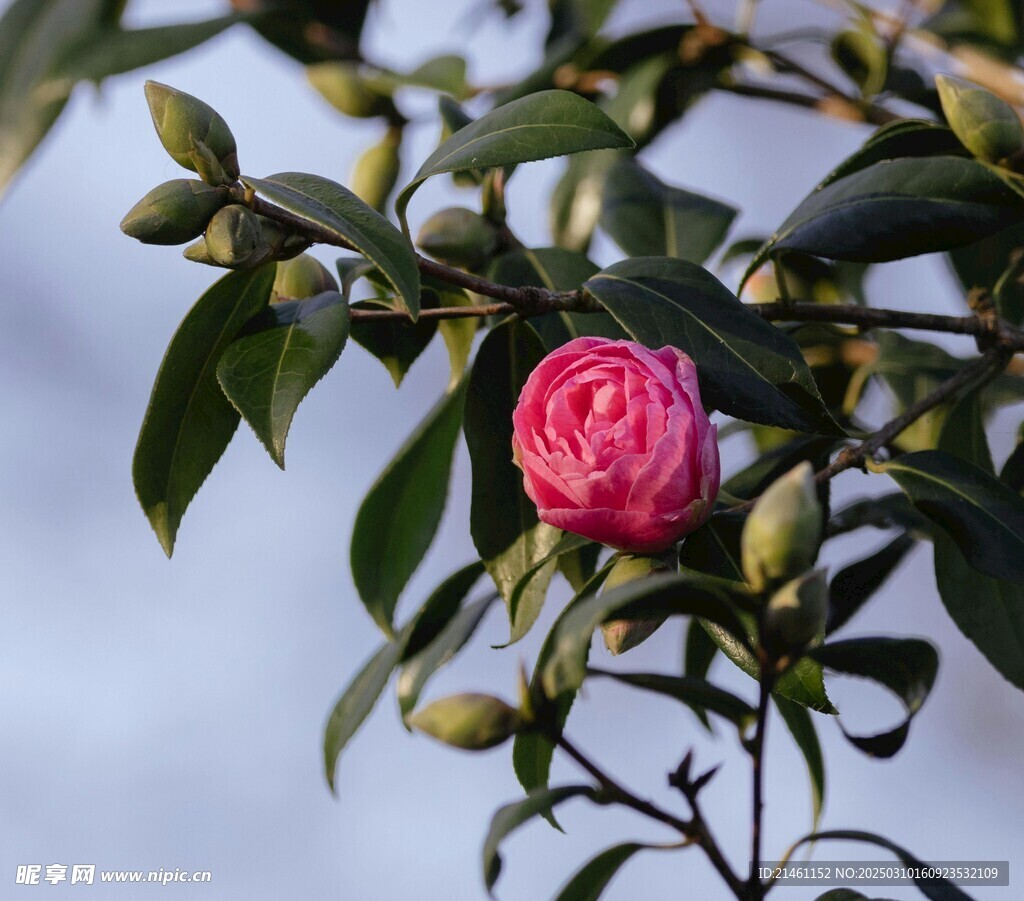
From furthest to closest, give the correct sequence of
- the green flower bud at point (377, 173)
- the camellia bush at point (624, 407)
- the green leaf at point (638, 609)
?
1. the green flower bud at point (377, 173)
2. the camellia bush at point (624, 407)
3. the green leaf at point (638, 609)

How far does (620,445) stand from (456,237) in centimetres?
25

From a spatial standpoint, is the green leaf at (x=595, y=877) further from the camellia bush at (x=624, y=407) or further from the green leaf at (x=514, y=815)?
the green leaf at (x=514, y=815)

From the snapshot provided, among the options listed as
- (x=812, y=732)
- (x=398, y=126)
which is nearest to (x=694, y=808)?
(x=812, y=732)

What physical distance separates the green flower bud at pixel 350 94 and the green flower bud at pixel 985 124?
72 centimetres

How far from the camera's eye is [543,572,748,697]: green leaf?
0.42m

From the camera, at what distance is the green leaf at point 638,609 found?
16.6 inches

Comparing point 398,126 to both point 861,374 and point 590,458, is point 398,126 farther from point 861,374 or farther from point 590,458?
point 590,458

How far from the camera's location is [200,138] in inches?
22.2

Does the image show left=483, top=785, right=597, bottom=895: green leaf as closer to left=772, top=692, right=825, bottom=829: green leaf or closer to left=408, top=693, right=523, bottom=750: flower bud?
left=408, top=693, right=523, bottom=750: flower bud

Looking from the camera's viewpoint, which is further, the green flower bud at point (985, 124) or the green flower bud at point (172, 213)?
the green flower bud at point (985, 124)

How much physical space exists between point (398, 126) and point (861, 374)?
1.91ft

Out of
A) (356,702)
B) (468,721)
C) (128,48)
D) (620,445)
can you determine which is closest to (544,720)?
(468,721)

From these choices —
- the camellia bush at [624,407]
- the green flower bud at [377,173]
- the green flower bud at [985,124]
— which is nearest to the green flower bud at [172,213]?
the camellia bush at [624,407]

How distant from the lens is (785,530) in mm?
442
